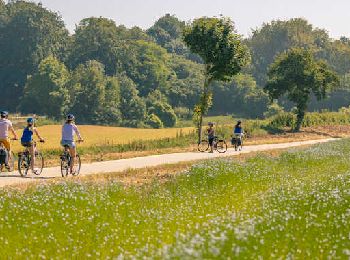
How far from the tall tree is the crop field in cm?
8336

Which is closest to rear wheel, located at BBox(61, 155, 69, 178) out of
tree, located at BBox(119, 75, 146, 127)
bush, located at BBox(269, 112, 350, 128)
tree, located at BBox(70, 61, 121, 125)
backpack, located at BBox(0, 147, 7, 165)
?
Result: backpack, located at BBox(0, 147, 7, 165)

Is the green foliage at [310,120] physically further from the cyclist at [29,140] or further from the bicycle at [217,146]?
the cyclist at [29,140]

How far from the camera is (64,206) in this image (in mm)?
11273

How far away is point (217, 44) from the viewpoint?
117 ft

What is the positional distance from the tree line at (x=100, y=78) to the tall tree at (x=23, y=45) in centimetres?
16

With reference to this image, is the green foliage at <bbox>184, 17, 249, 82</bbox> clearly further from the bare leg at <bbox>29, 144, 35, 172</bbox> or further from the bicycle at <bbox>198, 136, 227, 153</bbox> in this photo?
the bare leg at <bbox>29, 144, 35, 172</bbox>

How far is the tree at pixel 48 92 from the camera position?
82.4 meters

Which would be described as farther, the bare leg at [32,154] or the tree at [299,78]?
the tree at [299,78]

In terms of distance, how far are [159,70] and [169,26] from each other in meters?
65.7

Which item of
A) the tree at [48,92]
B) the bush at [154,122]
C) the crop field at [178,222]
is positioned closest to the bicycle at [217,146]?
the crop field at [178,222]

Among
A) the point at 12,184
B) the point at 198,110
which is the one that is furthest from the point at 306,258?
the point at 198,110

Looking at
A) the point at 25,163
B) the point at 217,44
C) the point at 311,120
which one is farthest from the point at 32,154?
the point at 311,120

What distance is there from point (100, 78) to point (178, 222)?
255 feet

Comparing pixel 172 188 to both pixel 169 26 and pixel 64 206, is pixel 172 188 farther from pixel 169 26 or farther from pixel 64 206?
pixel 169 26
